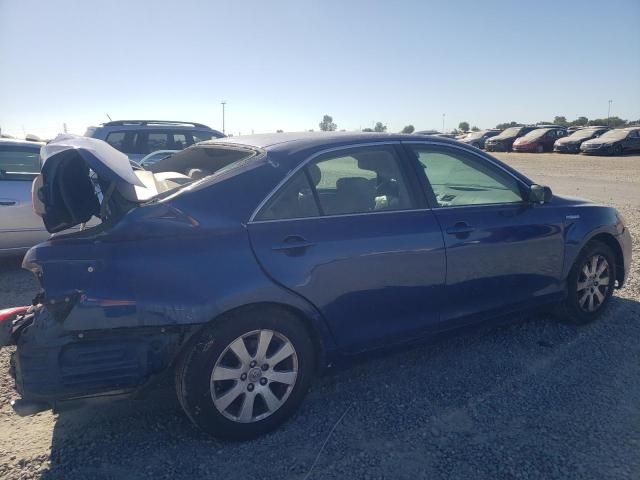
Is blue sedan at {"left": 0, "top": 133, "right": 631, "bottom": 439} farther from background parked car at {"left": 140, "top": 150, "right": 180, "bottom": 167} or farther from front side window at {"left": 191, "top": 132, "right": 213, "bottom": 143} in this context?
front side window at {"left": 191, "top": 132, "right": 213, "bottom": 143}

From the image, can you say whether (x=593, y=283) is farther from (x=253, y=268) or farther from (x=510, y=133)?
(x=510, y=133)

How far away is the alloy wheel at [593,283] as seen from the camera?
4.19 meters

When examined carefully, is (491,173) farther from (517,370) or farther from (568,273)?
(517,370)

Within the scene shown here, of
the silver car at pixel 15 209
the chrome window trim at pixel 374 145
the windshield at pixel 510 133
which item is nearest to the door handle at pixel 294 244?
the chrome window trim at pixel 374 145

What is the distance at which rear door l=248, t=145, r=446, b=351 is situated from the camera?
279 centimetres

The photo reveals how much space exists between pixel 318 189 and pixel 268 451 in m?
1.51

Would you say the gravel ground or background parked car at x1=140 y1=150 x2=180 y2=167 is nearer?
the gravel ground

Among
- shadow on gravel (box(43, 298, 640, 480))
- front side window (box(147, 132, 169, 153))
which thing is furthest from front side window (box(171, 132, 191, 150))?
shadow on gravel (box(43, 298, 640, 480))

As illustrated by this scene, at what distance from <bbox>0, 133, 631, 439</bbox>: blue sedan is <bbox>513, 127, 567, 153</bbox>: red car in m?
31.5

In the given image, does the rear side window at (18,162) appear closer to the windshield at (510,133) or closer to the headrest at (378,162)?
the headrest at (378,162)

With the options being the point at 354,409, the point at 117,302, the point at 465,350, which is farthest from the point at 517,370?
the point at 117,302

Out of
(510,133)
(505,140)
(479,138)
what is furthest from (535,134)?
(479,138)

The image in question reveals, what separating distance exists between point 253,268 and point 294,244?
28 centimetres

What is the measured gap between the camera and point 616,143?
90.0ft
